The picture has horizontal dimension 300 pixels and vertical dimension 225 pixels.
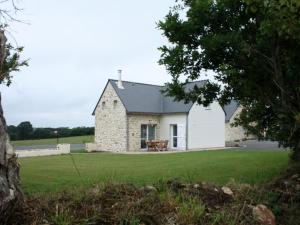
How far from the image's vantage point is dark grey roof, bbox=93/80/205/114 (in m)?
34.9

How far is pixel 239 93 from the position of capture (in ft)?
30.1

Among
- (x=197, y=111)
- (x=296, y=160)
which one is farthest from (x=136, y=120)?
(x=296, y=160)

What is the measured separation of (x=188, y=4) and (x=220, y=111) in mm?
31002

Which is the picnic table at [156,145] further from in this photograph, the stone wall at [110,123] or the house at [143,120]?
the stone wall at [110,123]

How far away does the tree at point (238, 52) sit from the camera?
7473 millimetres

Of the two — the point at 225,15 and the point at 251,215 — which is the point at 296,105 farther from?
the point at 251,215

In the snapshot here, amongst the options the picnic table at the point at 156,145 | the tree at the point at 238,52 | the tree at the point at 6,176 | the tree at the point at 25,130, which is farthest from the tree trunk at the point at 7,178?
the tree at the point at 25,130

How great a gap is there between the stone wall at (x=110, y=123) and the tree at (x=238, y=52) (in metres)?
24.9

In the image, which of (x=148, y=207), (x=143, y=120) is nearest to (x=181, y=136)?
(x=143, y=120)

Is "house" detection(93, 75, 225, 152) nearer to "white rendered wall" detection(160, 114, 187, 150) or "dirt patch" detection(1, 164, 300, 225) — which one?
"white rendered wall" detection(160, 114, 187, 150)

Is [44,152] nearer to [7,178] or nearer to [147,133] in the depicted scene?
[147,133]

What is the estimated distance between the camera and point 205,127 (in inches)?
1478

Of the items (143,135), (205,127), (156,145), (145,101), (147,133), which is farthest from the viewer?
(205,127)

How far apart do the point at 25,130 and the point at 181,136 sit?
811 inches
